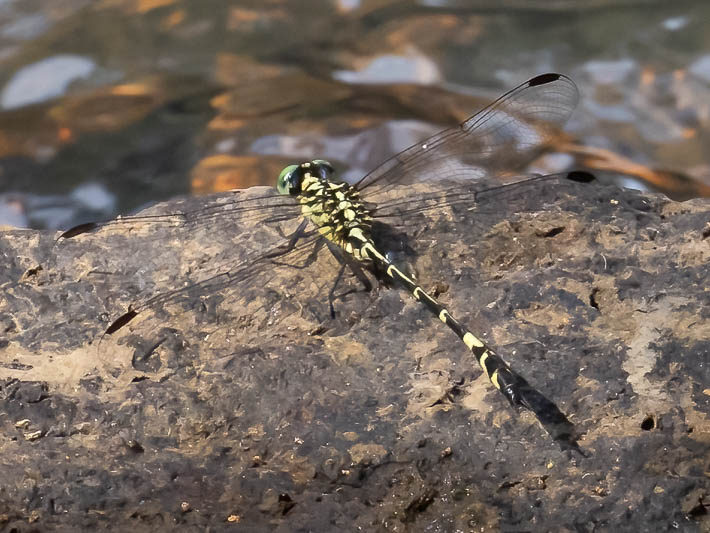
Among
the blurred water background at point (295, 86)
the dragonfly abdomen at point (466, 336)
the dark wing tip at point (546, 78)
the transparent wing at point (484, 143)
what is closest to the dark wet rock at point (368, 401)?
the dragonfly abdomen at point (466, 336)

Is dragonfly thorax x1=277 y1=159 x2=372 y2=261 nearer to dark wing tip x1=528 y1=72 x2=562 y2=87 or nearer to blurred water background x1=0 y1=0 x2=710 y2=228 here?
dark wing tip x1=528 y1=72 x2=562 y2=87

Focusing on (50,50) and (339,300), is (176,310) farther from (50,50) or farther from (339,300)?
(50,50)

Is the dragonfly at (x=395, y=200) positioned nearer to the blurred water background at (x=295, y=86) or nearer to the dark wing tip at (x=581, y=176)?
the dark wing tip at (x=581, y=176)

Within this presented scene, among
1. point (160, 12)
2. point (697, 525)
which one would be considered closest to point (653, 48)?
point (160, 12)

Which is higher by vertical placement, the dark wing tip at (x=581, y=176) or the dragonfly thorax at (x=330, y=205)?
the dark wing tip at (x=581, y=176)

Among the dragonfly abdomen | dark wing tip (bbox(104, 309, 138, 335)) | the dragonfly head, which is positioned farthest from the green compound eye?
dark wing tip (bbox(104, 309, 138, 335))

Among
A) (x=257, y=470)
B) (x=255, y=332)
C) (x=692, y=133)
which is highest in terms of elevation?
(x=255, y=332)
